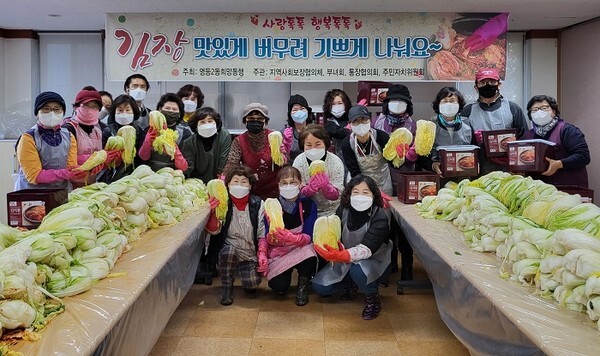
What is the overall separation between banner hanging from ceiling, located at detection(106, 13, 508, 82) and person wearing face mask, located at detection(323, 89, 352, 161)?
1.33 meters

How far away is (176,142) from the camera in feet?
13.5

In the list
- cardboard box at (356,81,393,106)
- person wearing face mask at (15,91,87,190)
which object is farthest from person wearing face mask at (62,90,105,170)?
cardboard box at (356,81,393,106)

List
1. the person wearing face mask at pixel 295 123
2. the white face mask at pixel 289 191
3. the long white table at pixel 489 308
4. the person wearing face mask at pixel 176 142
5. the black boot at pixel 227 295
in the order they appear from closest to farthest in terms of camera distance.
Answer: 1. the long white table at pixel 489 308
2. the white face mask at pixel 289 191
3. the black boot at pixel 227 295
4. the person wearing face mask at pixel 176 142
5. the person wearing face mask at pixel 295 123

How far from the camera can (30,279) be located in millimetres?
1715

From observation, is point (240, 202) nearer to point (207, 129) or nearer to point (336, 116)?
point (207, 129)

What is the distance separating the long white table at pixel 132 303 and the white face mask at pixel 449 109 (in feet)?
6.75

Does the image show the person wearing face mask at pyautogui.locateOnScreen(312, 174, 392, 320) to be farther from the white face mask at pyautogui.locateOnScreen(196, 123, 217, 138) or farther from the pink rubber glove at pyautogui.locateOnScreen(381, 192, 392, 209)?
the white face mask at pyautogui.locateOnScreen(196, 123, 217, 138)

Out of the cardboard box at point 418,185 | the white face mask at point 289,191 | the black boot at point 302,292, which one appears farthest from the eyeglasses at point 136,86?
the cardboard box at point 418,185

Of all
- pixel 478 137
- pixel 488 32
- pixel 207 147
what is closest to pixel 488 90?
pixel 478 137

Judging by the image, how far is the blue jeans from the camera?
3.49 meters

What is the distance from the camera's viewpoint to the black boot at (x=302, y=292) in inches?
149

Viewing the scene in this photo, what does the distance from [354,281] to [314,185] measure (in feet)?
2.32

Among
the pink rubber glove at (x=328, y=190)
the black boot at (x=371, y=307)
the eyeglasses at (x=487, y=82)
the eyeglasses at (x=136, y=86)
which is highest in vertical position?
the eyeglasses at (x=136, y=86)

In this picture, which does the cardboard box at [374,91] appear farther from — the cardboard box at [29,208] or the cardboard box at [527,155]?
the cardboard box at [29,208]
